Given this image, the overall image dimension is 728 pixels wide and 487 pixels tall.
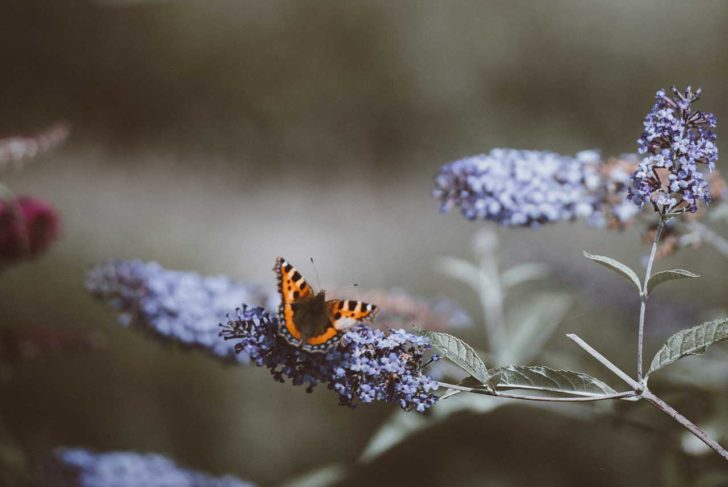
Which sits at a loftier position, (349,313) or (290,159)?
(290,159)

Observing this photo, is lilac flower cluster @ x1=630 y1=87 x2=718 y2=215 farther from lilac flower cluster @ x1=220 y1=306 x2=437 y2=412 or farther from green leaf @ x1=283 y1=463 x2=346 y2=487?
green leaf @ x1=283 y1=463 x2=346 y2=487

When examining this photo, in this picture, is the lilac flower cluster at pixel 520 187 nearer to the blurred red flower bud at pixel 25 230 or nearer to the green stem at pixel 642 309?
the green stem at pixel 642 309

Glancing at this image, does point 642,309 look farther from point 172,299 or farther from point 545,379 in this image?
point 172,299

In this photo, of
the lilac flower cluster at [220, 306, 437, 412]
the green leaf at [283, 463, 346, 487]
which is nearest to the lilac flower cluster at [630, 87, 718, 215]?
the lilac flower cluster at [220, 306, 437, 412]

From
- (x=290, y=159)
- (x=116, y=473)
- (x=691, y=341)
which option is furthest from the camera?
(x=290, y=159)

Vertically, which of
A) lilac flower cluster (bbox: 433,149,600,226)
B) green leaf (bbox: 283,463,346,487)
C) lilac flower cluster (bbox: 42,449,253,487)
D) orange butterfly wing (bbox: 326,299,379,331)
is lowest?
lilac flower cluster (bbox: 42,449,253,487)

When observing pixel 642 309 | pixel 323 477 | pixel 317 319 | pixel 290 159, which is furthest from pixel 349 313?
pixel 290 159

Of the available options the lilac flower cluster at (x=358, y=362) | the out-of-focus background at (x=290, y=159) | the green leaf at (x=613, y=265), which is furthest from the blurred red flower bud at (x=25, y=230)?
the green leaf at (x=613, y=265)
